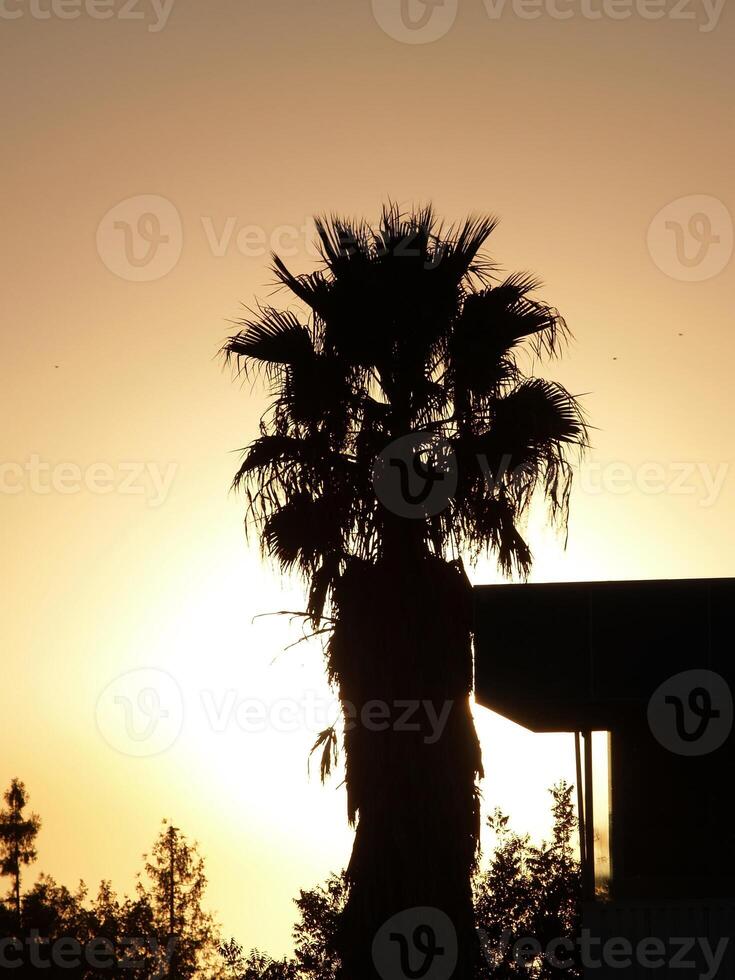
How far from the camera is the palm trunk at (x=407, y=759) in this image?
57.3ft

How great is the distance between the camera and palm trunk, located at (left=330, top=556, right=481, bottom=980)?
17.5 metres

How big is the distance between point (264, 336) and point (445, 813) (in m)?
6.68

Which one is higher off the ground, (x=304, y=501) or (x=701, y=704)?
(x=304, y=501)

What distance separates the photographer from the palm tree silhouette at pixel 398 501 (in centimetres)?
1781

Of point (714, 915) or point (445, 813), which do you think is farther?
point (445, 813)

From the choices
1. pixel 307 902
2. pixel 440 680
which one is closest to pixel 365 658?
pixel 440 680

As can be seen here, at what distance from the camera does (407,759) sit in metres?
17.9

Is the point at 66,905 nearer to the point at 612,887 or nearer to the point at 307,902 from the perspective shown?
the point at 307,902

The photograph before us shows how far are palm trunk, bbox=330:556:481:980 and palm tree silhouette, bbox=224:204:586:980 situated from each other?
2cm

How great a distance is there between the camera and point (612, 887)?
15.3m

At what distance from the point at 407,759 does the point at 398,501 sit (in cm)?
314

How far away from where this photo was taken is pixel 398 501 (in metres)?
18.8

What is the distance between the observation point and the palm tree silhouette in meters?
17.8

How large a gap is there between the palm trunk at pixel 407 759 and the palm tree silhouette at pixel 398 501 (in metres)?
0.02
